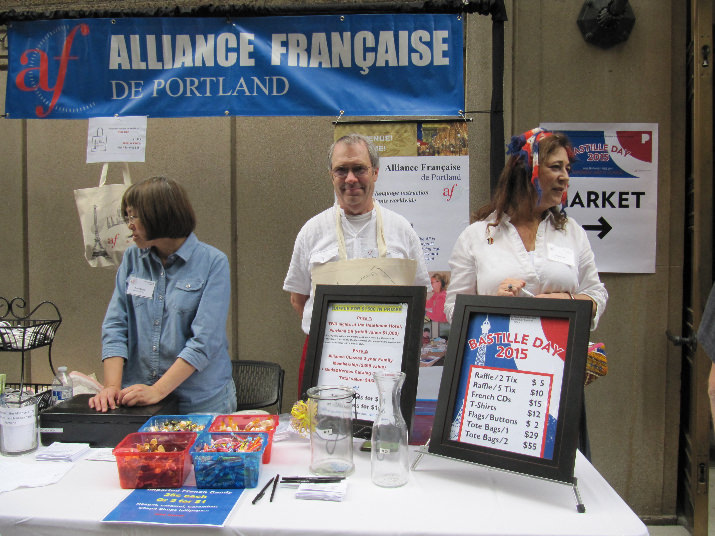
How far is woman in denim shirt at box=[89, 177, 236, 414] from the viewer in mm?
1919

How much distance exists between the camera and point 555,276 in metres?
1.93

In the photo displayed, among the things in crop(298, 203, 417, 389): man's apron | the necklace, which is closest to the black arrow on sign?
the necklace

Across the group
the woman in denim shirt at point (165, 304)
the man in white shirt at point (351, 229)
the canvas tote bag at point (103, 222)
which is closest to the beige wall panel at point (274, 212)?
the canvas tote bag at point (103, 222)

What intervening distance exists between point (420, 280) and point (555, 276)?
62 centimetres

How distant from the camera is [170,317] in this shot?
193cm

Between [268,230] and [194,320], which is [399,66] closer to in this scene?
[268,230]

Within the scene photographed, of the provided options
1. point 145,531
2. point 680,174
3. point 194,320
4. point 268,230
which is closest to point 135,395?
point 194,320

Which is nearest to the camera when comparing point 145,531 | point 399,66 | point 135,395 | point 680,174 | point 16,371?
point 145,531

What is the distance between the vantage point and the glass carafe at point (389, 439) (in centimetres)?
127

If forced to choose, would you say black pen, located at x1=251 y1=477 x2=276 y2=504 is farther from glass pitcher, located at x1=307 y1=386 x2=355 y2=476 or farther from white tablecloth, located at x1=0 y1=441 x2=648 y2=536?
glass pitcher, located at x1=307 y1=386 x2=355 y2=476

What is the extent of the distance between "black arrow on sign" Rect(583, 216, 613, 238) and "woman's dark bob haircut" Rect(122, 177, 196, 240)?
7.54ft

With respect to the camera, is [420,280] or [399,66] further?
[399,66]

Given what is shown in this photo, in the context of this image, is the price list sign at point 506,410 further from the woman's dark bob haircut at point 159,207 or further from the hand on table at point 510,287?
the woman's dark bob haircut at point 159,207

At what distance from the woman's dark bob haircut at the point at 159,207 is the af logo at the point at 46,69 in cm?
116
